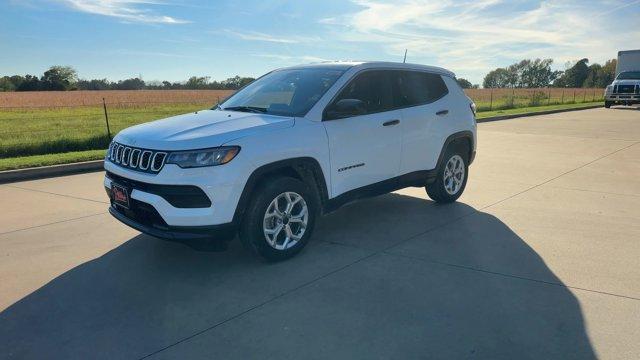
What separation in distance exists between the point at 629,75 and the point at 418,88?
105ft

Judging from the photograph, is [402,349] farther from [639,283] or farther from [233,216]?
[639,283]

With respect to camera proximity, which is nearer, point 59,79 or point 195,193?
point 195,193

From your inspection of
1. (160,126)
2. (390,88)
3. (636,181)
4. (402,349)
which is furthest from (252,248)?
(636,181)

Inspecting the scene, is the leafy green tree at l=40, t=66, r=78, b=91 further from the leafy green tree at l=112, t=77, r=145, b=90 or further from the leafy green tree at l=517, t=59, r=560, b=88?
the leafy green tree at l=517, t=59, r=560, b=88

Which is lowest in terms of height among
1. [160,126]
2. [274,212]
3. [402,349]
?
[402,349]

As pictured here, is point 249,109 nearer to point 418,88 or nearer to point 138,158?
point 138,158

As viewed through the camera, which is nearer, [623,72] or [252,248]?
[252,248]

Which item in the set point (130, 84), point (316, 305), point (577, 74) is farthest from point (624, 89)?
point (577, 74)

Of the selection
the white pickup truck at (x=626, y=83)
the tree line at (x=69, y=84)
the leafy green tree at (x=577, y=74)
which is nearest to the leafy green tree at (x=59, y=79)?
the tree line at (x=69, y=84)

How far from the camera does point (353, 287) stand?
3994 mm

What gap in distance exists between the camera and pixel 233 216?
13.5ft

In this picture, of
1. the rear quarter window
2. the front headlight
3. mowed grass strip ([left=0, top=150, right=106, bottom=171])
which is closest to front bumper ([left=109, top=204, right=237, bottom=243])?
the front headlight

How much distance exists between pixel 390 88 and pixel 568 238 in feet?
8.03

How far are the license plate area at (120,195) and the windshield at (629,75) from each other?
34777 millimetres
